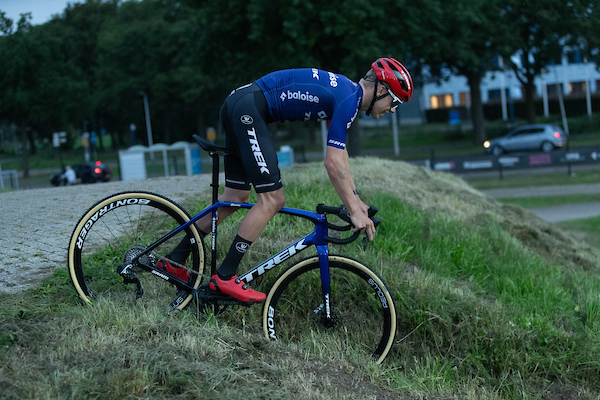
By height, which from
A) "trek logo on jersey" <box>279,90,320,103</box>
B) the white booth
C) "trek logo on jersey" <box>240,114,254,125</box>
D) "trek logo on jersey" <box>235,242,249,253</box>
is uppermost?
"trek logo on jersey" <box>279,90,320,103</box>

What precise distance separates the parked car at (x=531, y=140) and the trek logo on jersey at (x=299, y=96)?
33.1 metres

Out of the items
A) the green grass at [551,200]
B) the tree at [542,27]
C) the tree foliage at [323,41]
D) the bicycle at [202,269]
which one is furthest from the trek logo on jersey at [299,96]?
the tree at [542,27]

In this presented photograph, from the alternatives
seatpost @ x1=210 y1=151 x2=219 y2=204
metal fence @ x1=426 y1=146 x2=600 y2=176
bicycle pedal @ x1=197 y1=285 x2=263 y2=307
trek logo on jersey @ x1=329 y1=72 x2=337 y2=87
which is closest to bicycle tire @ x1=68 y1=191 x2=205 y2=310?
bicycle pedal @ x1=197 y1=285 x2=263 y2=307

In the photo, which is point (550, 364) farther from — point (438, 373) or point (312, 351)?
point (312, 351)

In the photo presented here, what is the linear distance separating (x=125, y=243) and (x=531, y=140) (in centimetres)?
3429

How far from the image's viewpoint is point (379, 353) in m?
4.12

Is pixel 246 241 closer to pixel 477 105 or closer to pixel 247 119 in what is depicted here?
pixel 247 119

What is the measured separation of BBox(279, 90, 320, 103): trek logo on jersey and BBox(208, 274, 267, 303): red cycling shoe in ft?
4.01

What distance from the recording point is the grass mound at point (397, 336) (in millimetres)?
3047

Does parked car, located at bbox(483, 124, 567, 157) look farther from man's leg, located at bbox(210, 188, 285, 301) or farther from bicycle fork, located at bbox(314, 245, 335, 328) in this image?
man's leg, located at bbox(210, 188, 285, 301)

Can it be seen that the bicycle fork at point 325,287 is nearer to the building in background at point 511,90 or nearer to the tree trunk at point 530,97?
the tree trunk at point 530,97

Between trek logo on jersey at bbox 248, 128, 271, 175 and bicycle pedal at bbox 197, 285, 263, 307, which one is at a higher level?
trek logo on jersey at bbox 248, 128, 271, 175

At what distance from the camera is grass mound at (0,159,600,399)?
10.00ft

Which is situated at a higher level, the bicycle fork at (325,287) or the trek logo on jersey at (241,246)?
the trek logo on jersey at (241,246)
